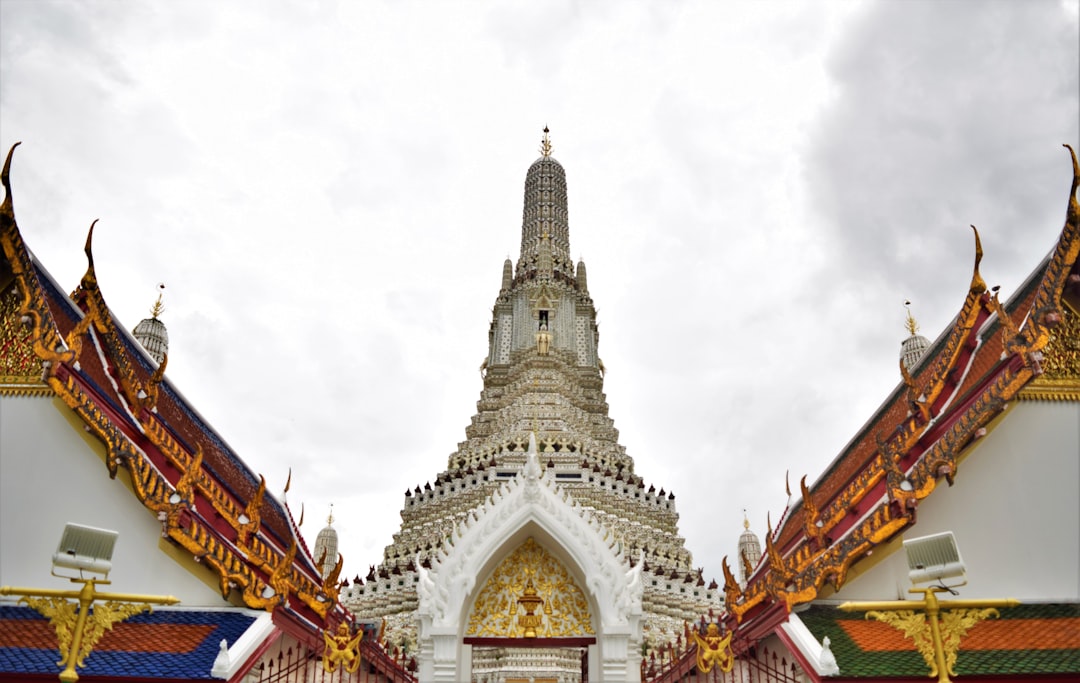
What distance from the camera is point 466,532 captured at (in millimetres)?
7000

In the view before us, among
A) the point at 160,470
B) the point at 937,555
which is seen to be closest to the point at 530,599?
the point at 937,555

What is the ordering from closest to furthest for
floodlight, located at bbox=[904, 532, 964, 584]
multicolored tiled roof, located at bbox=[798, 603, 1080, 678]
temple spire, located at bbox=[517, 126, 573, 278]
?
floodlight, located at bbox=[904, 532, 964, 584] → multicolored tiled roof, located at bbox=[798, 603, 1080, 678] → temple spire, located at bbox=[517, 126, 573, 278]

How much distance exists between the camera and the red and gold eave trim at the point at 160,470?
23.0 ft

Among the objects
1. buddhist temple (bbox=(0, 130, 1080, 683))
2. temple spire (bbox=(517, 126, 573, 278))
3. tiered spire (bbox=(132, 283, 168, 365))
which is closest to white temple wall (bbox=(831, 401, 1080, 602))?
buddhist temple (bbox=(0, 130, 1080, 683))

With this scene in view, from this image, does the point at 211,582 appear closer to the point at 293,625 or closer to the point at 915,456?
the point at 293,625

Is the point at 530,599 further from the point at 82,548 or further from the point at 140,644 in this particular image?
the point at 82,548

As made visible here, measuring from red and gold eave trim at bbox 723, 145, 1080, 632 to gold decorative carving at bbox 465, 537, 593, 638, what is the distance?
1.58 meters

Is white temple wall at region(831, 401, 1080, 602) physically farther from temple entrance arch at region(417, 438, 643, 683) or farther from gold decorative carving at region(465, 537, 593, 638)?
gold decorative carving at region(465, 537, 593, 638)

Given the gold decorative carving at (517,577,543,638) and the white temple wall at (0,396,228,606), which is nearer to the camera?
the white temple wall at (0,396,228,606)

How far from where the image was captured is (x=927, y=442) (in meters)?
7.36

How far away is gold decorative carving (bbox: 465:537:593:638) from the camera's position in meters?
7.27

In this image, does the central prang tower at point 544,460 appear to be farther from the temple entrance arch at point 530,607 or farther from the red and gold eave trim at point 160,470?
the red and gold eave trim at point 160,470

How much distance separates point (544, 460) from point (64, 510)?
734 inches

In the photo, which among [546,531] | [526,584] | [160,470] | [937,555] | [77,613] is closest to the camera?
[937,555]
